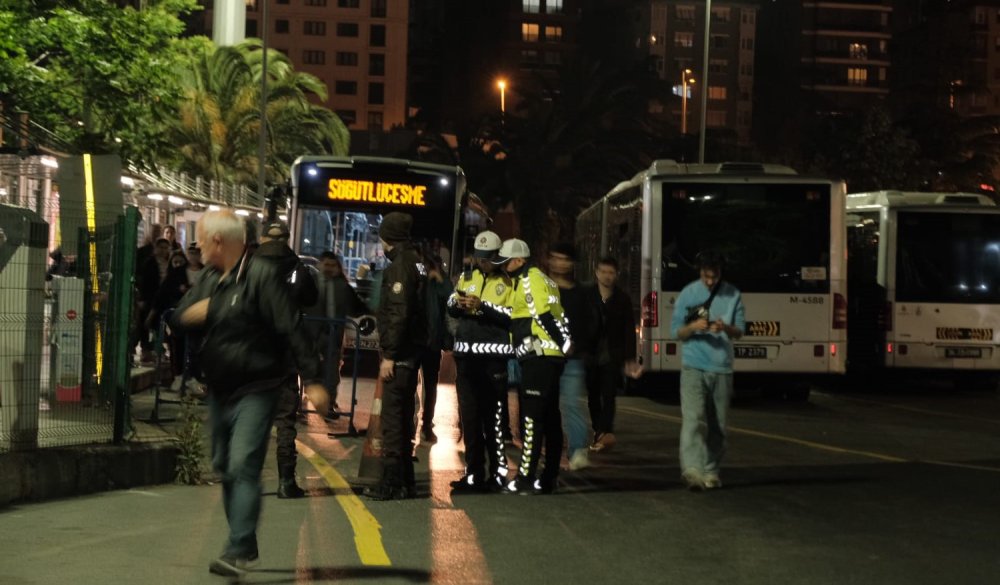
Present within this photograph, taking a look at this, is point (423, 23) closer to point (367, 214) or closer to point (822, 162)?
point (822, 162)

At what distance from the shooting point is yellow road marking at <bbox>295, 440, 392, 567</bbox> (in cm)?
844

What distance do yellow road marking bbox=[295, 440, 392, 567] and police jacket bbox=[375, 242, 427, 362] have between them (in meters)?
1.04

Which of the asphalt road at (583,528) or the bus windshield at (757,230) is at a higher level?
the bus windshield at (757,230)

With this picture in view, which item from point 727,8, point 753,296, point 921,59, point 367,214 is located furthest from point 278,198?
point 727,8

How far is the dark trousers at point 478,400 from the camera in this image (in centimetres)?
1093

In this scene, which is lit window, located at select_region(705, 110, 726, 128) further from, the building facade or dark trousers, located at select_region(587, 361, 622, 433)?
dark trousers, located at select_region(587, 361, 622, 433)

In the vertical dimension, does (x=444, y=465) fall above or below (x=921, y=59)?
below

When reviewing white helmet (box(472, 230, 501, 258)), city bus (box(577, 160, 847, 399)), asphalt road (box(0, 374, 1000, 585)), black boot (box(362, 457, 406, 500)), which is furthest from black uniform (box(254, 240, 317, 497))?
city bus (box(577, 160, 847, 399))

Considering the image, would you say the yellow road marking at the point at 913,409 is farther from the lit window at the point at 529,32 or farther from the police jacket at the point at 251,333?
the lit window at the point at 529,32

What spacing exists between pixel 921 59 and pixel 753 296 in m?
56.0

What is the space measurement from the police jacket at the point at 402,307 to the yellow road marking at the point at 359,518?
40.9 inches

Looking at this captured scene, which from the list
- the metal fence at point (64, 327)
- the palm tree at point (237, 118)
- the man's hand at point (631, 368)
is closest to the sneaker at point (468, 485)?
the metal fence at point (64, 327)

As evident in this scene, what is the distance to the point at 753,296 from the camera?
65.3ft

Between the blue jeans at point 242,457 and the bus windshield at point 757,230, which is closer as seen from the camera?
the blue jeans at point 242,457
